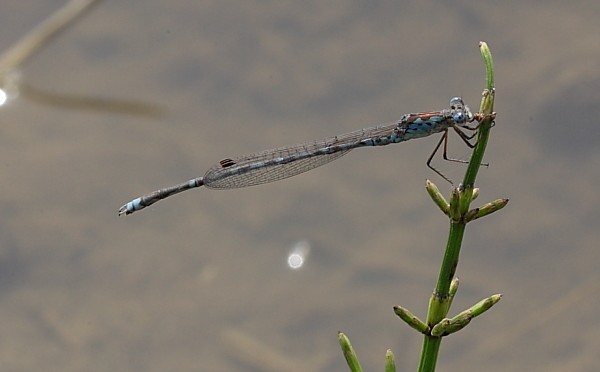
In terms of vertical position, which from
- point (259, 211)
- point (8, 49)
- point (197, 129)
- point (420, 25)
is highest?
point (8, 49)

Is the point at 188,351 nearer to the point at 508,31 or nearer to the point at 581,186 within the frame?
the point at 581,186

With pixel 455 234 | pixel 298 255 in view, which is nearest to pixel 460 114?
pixel 455 234

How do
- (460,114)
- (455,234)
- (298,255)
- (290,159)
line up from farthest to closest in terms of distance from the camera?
(298,255), (290,159), (460,114), (455,234)

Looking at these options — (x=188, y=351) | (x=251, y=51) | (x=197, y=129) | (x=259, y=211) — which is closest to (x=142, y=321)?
(x=188, y=351)

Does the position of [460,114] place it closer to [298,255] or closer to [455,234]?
[455,234]

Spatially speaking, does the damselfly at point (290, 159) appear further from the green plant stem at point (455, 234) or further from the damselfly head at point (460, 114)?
the green plant stem at point (455, 234)

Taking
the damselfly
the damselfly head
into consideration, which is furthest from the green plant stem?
the damselfly

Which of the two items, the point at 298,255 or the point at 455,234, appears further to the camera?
the point at 298,255

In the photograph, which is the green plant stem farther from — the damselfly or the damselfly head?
the damselfly
